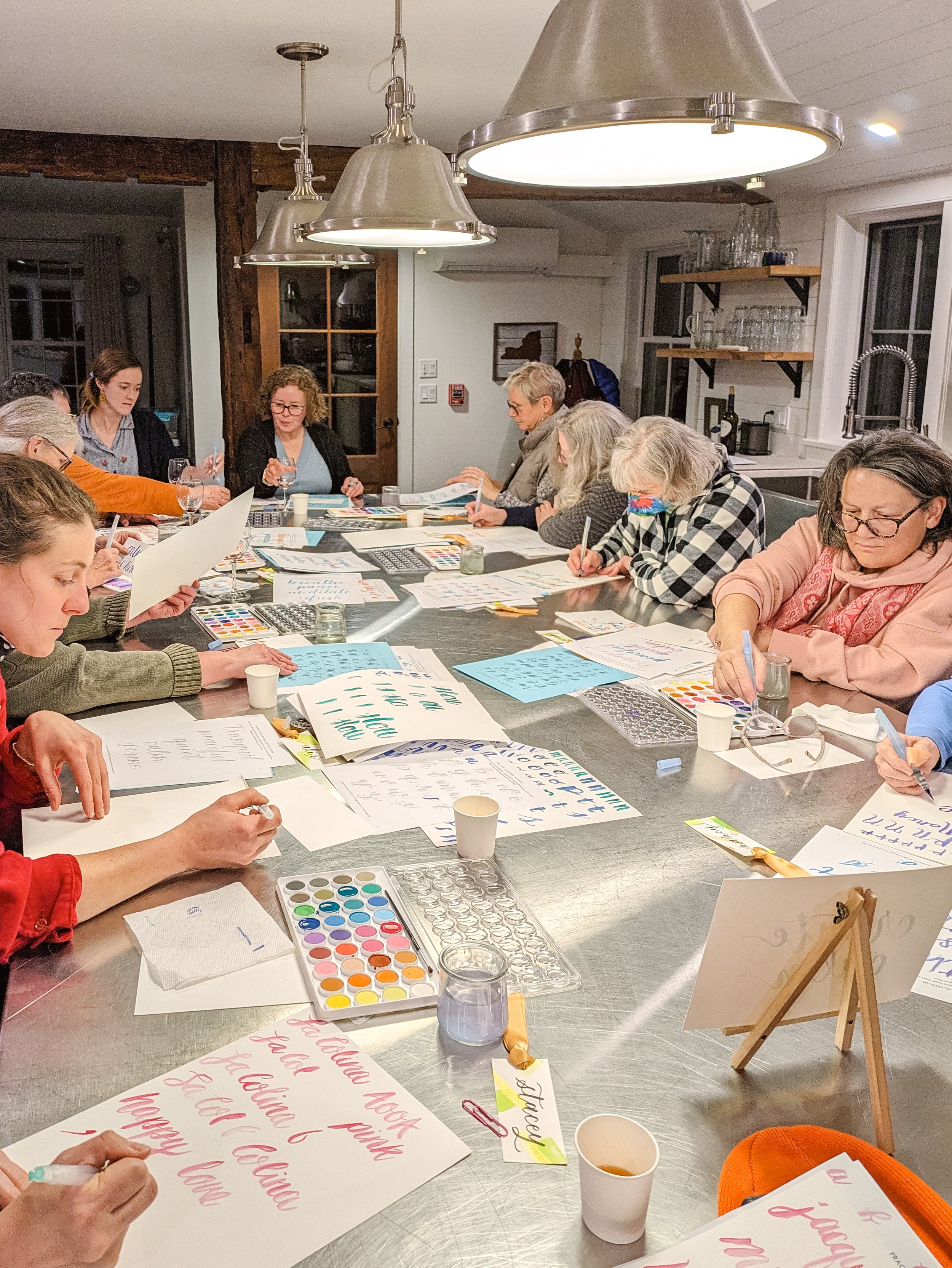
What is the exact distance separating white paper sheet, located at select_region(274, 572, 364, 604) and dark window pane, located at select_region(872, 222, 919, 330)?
123 inches

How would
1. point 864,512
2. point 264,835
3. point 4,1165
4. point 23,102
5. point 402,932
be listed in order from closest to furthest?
point 4,1165, point 402,932, point 264,835, point 864,512, point 23,102

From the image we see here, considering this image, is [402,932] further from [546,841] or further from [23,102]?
[23,102]

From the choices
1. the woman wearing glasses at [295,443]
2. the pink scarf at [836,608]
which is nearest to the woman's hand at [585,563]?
the pink scarf at [836,608]

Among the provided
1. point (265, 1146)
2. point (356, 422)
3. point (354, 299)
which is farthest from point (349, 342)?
point (265, 1146)

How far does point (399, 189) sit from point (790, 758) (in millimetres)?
1275

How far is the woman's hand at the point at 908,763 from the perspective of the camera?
65.3 inches

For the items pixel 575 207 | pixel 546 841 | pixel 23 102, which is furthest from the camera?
pixel 575 207

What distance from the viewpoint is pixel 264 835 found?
1.36 m

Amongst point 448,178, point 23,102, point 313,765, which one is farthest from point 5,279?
point 313,765

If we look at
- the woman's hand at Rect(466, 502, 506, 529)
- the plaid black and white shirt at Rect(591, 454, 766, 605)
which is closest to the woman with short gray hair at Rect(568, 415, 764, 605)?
the plaid black and white shirt at Rect(591, 454, 766, 605)

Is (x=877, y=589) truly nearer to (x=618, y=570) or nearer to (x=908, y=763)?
(x=908, y=763)

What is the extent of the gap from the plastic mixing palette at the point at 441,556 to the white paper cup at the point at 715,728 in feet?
4.83

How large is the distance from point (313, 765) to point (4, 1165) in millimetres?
899

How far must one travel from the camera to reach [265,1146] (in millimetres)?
912
